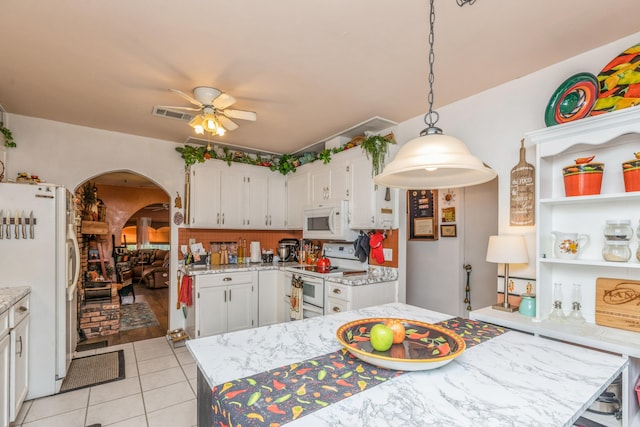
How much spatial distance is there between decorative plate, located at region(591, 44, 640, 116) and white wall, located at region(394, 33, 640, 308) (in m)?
0.16

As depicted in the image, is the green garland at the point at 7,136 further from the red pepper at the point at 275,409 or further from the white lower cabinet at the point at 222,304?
the red pepper at the point at 275,409

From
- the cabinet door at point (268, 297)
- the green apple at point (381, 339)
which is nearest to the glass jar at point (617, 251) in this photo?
the green apple at point (381, 339)

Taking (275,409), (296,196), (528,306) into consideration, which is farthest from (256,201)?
(275,409)

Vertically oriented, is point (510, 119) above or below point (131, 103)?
below

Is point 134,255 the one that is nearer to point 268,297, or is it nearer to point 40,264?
point 268,297

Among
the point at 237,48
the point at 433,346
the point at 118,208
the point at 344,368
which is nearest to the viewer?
the point at 344,368

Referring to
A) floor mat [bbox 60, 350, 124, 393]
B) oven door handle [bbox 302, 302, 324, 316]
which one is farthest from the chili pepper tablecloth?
floor mat [bbox 60, 350, 124, 393]

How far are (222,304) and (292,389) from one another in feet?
9.78

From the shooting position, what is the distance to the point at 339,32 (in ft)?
6.20

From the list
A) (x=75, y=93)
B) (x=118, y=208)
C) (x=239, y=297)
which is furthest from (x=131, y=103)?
(x=118, y=208)

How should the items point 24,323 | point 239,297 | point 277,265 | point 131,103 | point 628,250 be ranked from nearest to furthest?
point 628,250 → point 24,323 → point 131,103 → point 239,297 → point 277,265

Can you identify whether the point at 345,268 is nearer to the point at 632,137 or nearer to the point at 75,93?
the point at 632,137

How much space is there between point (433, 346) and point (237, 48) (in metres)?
2.05

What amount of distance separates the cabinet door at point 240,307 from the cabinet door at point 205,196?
0.95m
